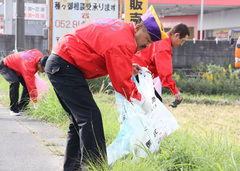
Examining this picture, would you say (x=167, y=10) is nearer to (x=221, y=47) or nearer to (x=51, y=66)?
(x=221, y=47)

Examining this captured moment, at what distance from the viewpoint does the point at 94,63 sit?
3.27 meters

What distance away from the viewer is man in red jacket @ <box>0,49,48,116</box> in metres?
6.83

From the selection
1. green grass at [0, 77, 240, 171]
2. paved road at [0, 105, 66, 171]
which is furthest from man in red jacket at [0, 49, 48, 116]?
green grass at [0, 77, 240, 171]

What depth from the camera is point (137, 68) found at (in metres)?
4.00

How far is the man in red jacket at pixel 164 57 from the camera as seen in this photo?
486cm

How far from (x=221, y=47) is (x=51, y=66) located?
13337 mm

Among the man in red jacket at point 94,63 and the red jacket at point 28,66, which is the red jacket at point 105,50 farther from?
the red jacket at point 28,66

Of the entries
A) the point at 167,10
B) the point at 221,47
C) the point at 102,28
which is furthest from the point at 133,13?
the point at 167,10

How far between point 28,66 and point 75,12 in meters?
4.05

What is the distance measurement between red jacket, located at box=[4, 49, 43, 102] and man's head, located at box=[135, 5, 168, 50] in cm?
390

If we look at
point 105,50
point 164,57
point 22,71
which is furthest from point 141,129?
point 22,71

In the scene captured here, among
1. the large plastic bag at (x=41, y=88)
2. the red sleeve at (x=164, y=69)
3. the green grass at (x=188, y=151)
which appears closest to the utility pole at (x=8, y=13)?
the large plastic bag at (x=41, y=88)

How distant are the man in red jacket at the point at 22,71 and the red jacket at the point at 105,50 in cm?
332

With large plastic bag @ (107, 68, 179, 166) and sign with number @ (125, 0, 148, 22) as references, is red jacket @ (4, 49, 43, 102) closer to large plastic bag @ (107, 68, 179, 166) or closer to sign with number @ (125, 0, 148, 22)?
large plastic bag @ (107, 68, 179, 166)
